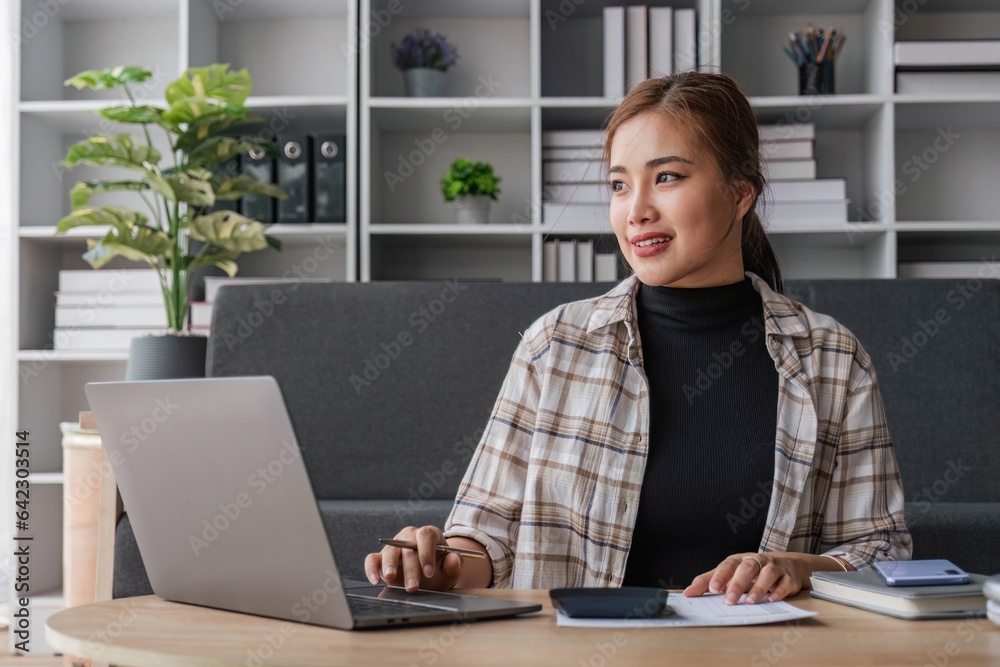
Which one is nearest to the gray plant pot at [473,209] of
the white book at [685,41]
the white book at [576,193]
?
the white book at [576,193]

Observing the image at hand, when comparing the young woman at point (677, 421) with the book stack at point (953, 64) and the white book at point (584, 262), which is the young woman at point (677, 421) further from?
the book stack at point (953, 64)

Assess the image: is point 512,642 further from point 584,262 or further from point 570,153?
point 570,153

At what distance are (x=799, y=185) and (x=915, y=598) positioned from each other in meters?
2.22

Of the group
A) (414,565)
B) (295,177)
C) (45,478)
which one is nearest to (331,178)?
(295,177)

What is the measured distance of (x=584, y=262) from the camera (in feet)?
9.30

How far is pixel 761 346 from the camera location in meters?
1.26

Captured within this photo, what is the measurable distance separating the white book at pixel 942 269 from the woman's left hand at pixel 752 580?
7.41 ft

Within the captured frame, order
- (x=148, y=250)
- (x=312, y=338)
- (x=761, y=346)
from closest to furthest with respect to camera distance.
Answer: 1. (x=761, y=346)
2. (x=312, y=338)
3. (x=148, y=250)

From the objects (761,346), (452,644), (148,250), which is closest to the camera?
(452,644)

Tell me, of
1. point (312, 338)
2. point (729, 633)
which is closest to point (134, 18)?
point (312, 338)

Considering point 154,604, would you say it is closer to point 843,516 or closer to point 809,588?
point 809,588

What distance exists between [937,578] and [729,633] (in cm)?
23

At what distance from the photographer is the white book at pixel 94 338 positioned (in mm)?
2801

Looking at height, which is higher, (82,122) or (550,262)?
(82,122)
